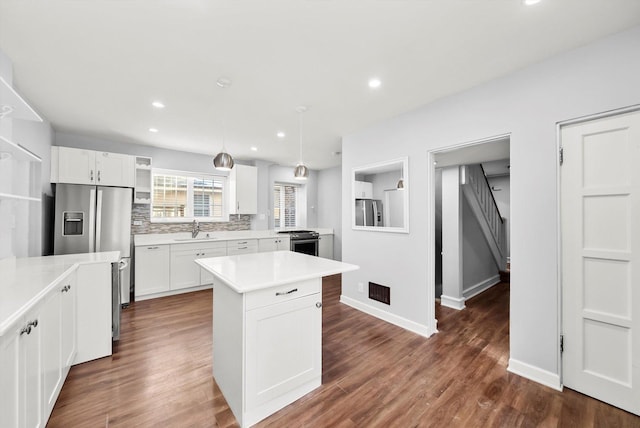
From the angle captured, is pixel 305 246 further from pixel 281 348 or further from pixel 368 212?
pixel 281 348

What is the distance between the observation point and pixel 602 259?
1.80 meters

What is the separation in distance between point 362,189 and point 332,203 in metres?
2.86

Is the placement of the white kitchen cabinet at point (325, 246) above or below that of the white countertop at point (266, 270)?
below

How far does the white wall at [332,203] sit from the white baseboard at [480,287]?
2.97 metres

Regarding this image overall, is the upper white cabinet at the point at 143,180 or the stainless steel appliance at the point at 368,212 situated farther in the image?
the upper white cabinet at the point at 143,180

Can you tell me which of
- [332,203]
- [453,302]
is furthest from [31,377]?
[332,203]

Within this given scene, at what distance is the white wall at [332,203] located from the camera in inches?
249

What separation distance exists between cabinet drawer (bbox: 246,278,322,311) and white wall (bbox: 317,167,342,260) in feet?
14.6

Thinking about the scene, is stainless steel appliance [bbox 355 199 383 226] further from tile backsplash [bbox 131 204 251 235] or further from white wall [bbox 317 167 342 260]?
tile backsplash [bbox 131 204 251 235]

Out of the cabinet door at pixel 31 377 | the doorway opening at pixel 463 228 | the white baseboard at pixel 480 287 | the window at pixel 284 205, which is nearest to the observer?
the cabinet door at pixel 31 377

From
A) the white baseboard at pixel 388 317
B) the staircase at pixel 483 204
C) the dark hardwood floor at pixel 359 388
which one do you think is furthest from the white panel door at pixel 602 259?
the staircase at pixel 483 204

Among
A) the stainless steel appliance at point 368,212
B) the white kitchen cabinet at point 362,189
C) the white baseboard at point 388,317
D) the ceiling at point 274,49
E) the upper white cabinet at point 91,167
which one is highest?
the ceiling at point 274,49

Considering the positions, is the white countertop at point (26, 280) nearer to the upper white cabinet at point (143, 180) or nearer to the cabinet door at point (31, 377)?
the cabinet door at point (31, 377)

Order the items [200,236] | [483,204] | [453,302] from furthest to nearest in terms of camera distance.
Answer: [200,236] < [483,204] < [453,302]
